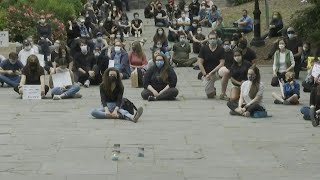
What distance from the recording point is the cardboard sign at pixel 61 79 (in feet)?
79.5

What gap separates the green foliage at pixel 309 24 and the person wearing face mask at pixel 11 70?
10.9 meters

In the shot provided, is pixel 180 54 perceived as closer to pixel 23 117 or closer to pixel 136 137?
pixel 23 117

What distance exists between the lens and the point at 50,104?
74.3 ft

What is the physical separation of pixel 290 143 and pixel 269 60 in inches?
659

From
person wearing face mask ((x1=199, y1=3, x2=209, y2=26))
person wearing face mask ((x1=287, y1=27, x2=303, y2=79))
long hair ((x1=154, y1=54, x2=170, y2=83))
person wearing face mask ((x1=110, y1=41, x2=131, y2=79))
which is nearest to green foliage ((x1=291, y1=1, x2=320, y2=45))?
person wearing face mask ((x1=287, y1=27, x2=303, y2=79))

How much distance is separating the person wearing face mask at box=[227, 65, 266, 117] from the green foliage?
12340 mm

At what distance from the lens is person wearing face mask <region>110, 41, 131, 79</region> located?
2861 cm

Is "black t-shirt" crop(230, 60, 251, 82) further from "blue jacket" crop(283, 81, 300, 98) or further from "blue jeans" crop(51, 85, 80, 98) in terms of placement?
"blue jeans" crop(51, 85, 80, 98)

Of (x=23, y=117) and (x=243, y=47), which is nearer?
(x=23, y=117)

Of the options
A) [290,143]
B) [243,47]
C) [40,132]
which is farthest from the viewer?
[243,47]

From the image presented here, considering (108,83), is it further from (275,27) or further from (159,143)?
(275,27)

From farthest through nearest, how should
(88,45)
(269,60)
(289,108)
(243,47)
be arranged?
(269,60) → (88,45) → (243,47) → (289,108)

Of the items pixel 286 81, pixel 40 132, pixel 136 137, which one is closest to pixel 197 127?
pixel 136 137

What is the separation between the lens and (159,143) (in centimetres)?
1652
